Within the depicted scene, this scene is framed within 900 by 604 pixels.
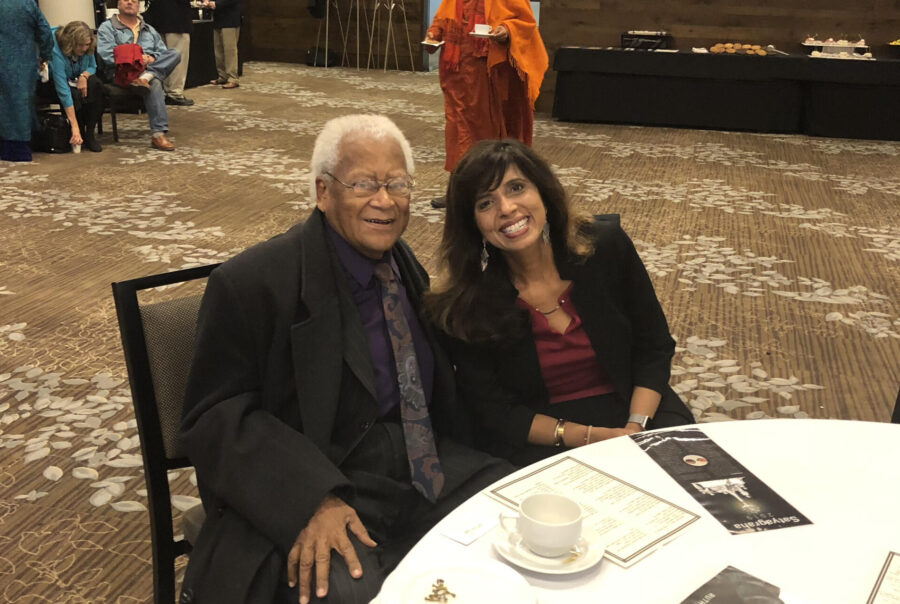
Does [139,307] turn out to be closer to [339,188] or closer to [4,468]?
[339,188]

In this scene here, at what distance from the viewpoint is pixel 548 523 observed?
1.07 m

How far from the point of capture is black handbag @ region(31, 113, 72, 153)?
7.07 m

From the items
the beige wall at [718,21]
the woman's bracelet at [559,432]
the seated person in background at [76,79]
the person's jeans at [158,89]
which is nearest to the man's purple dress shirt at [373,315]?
the woman's bracelet at [559,432]

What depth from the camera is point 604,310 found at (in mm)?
2027

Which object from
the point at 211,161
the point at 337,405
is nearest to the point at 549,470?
the point at 337,405

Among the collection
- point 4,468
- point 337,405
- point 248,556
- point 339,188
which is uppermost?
point 339,188

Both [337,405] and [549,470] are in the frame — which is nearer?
[549,470]

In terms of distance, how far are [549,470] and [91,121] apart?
688cm

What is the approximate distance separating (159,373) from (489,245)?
2.67 feet

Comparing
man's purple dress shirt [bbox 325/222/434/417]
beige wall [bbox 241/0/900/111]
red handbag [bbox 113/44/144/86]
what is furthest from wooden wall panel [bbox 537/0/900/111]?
man's purple dress shirt [bbox 325/222/434/417]

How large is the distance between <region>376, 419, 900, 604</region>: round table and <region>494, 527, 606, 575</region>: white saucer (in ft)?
0.04

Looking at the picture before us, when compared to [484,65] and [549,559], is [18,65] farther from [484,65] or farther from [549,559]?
[549,559]

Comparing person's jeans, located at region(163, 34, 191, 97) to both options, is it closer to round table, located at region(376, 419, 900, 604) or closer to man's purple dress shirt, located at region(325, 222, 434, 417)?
man's purple dress shirt, located at region(325, 222, 434, 417)

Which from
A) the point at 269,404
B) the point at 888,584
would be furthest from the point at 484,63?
the point at 888,584
